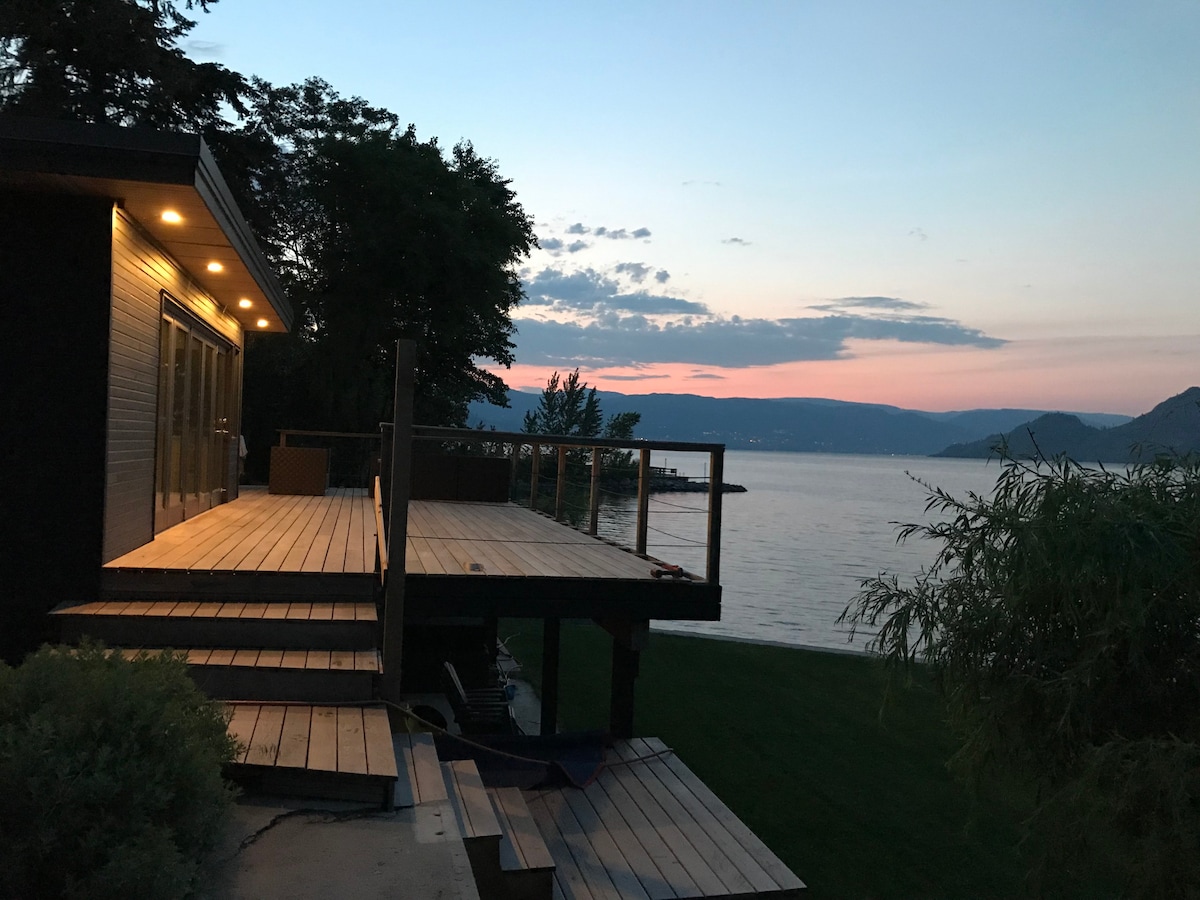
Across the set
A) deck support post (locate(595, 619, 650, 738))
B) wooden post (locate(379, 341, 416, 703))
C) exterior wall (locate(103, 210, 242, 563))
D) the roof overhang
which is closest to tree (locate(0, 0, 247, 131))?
exterior wall (locate(103, 210, 242, 563))

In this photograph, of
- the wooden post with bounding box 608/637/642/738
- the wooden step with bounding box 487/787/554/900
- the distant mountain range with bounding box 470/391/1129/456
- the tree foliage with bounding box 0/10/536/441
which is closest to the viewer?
the wooden step with bounding box 487/787/554/900

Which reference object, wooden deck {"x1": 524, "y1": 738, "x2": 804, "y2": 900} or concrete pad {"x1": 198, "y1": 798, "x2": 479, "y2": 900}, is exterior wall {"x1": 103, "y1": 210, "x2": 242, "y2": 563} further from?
wooden deck {"x1": 524, "y1": 738, "x2": 804, "y2": 900}

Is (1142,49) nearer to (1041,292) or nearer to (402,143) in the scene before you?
(1041,292)

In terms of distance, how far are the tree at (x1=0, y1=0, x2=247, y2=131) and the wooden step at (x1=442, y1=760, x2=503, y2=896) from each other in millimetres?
21093

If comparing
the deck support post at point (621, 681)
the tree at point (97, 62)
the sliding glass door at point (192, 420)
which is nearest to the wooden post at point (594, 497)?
Result: the deck support post at point (621, 681)

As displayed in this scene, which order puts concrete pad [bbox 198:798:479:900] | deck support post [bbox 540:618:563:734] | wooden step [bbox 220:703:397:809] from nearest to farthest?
concrete pad [bbox 198:798:479:900] → wooden step [bbox 220:703:397:809] → deck support post [bbox 540:618:563:734]

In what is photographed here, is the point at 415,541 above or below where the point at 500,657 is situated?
above

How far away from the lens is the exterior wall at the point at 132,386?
527 centimetres

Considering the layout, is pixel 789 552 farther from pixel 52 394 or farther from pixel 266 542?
pixel 52 394

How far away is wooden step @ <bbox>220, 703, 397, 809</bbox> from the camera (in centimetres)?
332

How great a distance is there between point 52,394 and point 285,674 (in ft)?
7.21

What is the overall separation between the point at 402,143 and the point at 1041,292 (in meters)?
17.2

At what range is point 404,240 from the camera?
77.4 ft

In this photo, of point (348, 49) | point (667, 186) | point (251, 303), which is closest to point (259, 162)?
point (348, 49)
